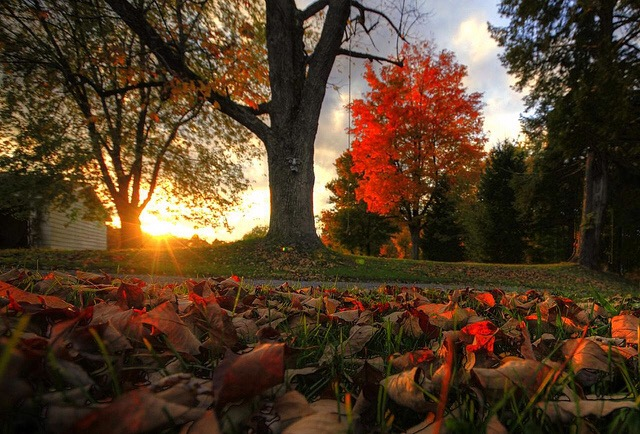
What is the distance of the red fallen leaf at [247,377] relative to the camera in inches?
24.0

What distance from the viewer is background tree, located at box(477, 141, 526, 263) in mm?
21453

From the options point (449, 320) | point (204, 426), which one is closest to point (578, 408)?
point (204, 426)

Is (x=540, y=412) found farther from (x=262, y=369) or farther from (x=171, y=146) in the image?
(x=171, y=146)

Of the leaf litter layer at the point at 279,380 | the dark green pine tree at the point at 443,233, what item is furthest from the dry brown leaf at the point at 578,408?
the dark green pine tree at the point at 443,233

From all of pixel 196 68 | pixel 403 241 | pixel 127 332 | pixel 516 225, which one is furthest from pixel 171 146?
pixel 403 241

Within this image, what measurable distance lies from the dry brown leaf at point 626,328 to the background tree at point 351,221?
80.1 feet

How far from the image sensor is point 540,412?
0.71m

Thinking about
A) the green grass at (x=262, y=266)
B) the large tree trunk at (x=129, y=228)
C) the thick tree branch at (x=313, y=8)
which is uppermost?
the thick tree branch at (x=313, y=8)

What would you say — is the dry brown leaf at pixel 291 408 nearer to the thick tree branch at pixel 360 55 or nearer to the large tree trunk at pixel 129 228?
the thick tree branch at pixel 360 55

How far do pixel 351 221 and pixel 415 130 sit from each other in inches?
406

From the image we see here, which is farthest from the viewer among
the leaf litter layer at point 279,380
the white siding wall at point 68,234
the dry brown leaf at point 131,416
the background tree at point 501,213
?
the background tree at point 501,213

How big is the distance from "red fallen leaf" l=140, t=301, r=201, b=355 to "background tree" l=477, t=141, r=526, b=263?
75.0 feet

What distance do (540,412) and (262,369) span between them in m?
0.55

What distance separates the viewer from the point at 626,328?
133 centimetres
